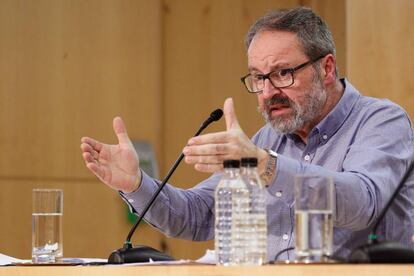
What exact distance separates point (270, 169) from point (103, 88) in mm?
3156

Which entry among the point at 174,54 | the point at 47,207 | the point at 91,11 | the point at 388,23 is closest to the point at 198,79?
the point at 174,54

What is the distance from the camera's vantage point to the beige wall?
5285 mm

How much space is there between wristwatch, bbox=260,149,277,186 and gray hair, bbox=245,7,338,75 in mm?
793

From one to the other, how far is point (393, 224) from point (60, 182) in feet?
9.23

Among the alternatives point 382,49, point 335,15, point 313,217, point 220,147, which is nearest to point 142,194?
point 220,147

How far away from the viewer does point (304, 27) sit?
10.6 ft

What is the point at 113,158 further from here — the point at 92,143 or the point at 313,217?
the point at 313,217

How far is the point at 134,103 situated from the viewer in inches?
223

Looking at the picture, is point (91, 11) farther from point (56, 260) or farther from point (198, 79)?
point (56, 260)

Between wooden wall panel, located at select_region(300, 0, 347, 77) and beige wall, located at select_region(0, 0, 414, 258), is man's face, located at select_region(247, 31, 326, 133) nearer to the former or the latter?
beige wall, located at select_region(0, 0, 414, 258)

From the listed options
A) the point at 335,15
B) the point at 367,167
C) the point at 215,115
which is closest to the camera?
the point at 215,115

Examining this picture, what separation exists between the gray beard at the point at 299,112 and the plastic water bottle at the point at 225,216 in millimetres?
827

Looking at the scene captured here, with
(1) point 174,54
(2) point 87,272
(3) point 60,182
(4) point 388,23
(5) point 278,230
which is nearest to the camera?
(2) point 87,272

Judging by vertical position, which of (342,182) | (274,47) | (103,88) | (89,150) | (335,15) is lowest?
(342,182)
